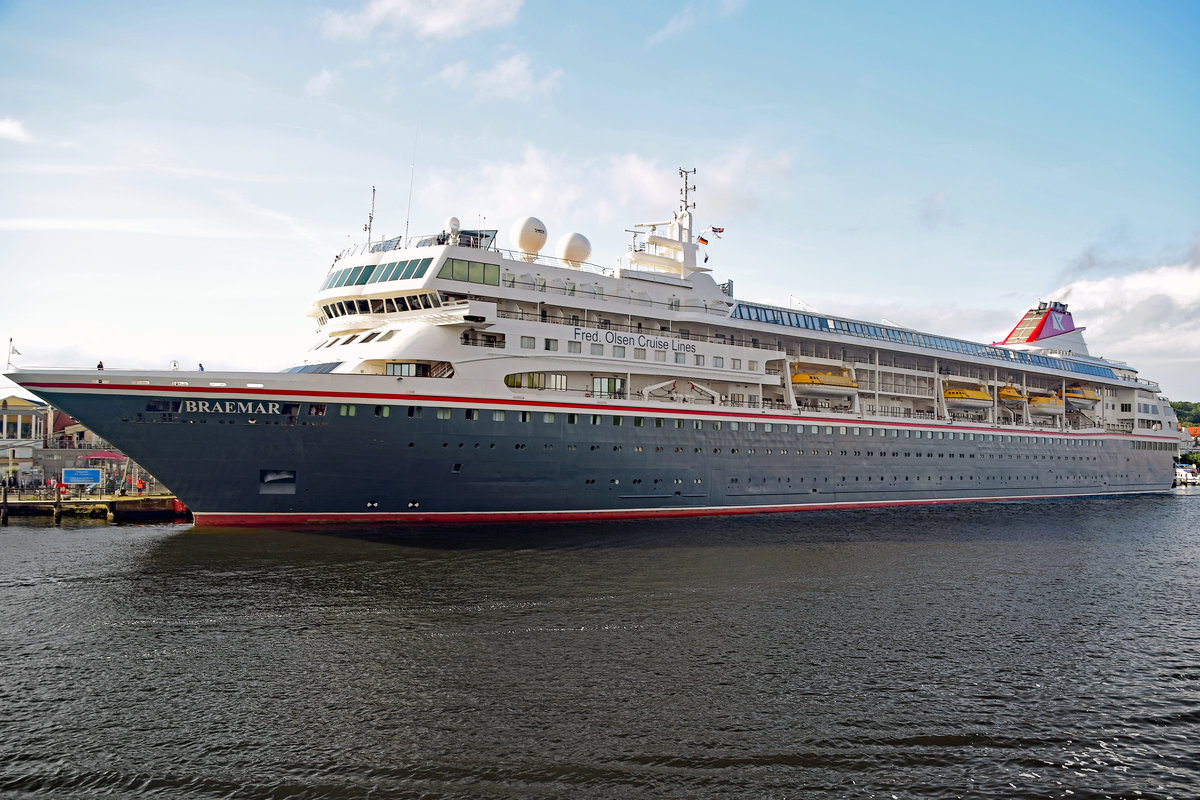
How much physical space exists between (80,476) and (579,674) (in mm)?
40256

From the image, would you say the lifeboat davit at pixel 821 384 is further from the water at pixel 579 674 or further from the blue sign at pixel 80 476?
the blue sign at pixel 80 476

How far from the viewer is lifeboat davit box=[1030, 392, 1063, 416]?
5559 centimetres

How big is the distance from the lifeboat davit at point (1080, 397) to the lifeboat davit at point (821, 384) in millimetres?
25400

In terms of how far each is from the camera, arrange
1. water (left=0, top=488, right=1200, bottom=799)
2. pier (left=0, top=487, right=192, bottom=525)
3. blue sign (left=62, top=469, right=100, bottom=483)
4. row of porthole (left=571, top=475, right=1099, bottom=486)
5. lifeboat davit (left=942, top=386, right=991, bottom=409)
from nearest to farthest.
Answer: water (left=0, top=488, right=1200, bottom=799)
row of porthole (left=571, top=475, right=1099, bottom=486)
pier (left=0, top=487, right=192, bottom=525)
blue sign (left=62, top=469, right=100, bottom=483)
lifeboat davit (left=942, top=386, right=991, bottom=409)

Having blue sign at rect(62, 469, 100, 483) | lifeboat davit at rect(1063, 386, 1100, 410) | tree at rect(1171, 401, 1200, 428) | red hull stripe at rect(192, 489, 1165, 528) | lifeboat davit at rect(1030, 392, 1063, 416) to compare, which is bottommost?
red hull stripe at rect(192, 489, 1165, 528)

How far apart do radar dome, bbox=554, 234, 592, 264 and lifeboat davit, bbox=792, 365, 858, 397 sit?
1433cm

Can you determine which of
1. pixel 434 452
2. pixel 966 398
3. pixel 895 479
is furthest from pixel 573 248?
pixel 966 398

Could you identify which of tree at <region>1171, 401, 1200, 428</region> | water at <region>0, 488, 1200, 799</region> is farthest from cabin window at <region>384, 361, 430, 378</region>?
tree at <region>1171, 401, 1200, 428</region>

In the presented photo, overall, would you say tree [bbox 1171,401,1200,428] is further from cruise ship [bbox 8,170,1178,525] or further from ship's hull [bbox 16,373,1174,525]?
ship's hull [bbox 16,373,1174,525]

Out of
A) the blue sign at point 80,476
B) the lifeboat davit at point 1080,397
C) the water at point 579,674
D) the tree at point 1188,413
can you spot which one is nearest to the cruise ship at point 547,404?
the water at point 579,674

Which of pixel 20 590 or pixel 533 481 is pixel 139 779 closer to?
pixel 20 590

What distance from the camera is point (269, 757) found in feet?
36.6

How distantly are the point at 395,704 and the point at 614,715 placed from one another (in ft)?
12.5

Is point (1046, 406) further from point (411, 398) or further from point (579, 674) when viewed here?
point (579, 674)
